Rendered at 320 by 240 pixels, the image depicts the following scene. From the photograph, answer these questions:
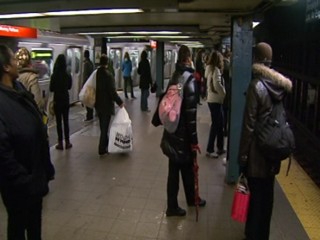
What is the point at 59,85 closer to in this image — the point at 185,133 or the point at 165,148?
the point at 165,148

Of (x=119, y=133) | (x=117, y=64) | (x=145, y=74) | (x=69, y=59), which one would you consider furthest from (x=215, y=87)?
(x=117, y=64)

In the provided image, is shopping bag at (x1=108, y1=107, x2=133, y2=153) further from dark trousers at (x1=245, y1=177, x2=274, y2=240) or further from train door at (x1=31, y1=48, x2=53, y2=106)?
train door at (x1=31, y1=48, x2=53, y2=106)

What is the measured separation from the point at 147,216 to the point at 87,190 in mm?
1037

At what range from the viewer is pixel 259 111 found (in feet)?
9.37

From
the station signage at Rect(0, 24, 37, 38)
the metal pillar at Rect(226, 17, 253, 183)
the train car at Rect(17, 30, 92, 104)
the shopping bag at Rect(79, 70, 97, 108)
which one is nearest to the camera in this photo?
the metal pillar at Rect(226, 17, 253, 183)

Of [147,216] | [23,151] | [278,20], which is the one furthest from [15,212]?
[278,20]

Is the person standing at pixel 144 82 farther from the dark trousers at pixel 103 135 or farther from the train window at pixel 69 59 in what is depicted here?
the dark trousers at pixel 103 135

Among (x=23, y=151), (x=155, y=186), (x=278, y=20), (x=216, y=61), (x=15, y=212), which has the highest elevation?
(x=278, y=20)

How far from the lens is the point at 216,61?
580 cm

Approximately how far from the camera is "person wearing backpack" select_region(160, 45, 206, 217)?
3.57 metres

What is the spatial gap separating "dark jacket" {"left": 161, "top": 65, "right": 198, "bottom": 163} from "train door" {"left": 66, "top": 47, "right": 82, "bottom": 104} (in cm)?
906

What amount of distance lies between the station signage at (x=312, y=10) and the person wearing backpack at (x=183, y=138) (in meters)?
2.31

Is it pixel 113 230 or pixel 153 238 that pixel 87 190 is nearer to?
pixel 113 230

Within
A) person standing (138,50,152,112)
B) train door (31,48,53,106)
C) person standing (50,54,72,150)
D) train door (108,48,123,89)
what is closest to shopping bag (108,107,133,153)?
person standing (50,54,72,150)
